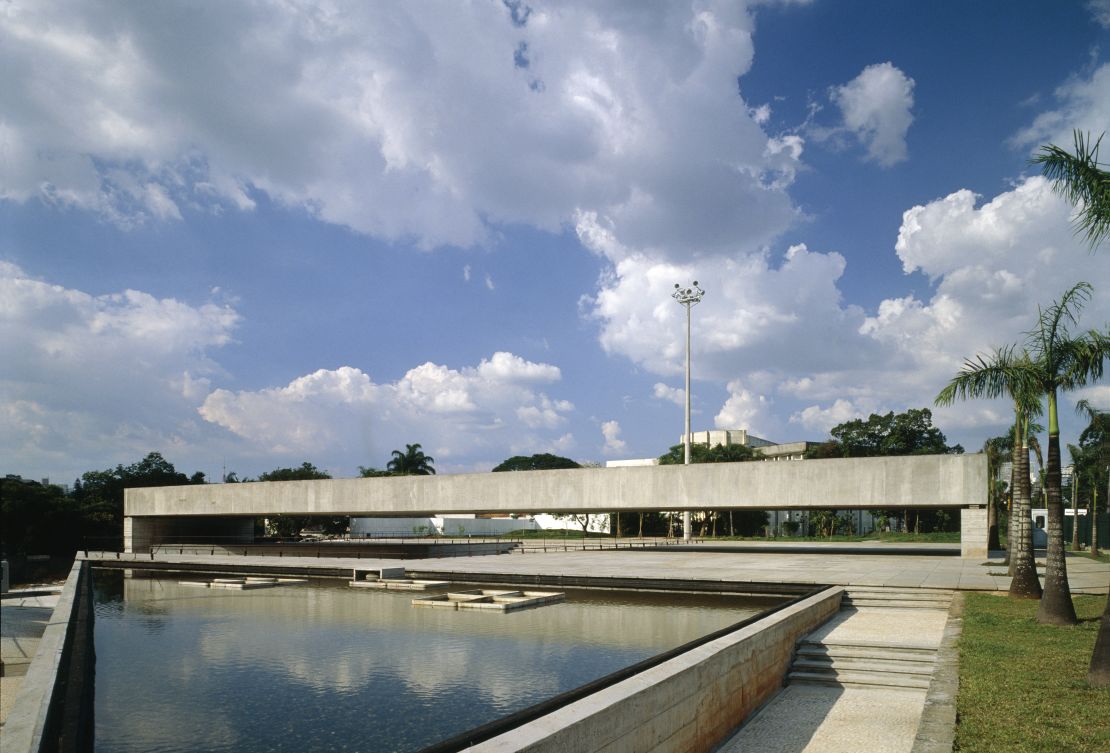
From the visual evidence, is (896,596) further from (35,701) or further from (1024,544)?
(35,701)

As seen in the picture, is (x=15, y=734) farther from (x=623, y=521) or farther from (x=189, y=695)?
(x=623, y=521)

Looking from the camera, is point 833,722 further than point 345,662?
No

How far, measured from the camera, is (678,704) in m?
6.80

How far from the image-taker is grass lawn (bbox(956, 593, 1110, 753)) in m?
6.45

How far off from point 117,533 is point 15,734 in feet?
175

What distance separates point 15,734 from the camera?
23.4ft

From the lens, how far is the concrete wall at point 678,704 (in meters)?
5.00

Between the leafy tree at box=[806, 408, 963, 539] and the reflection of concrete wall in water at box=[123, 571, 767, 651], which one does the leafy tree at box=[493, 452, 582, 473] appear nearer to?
the leafy tree at box=[806, 408, 963, 539]

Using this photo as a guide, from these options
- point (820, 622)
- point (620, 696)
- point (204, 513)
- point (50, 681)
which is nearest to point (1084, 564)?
point (820, 622)

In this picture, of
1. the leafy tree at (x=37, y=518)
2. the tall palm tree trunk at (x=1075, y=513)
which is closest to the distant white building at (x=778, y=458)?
the tall palm tree trunk at (x=1075, y=513)

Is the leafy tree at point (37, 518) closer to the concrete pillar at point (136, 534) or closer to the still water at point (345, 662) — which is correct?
the concrete pillar at point (136, 534)

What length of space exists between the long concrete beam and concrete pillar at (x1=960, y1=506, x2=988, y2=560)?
0.41 meters

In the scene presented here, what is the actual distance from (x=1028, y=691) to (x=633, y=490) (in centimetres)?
2544

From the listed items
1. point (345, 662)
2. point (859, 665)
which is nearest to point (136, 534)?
point (345, 662)
